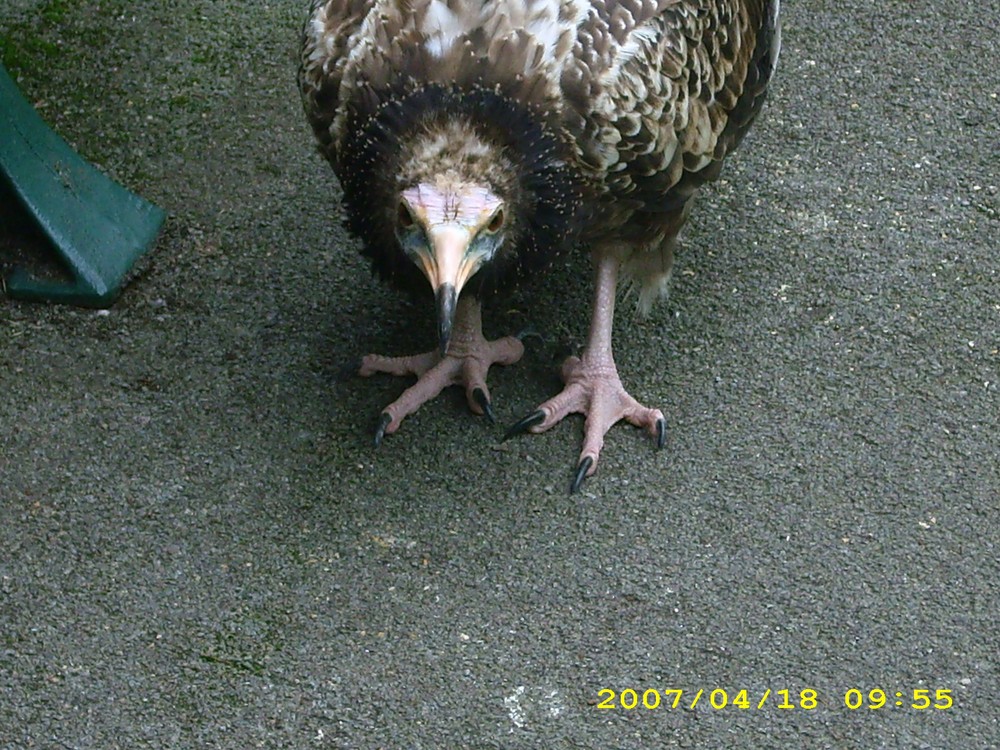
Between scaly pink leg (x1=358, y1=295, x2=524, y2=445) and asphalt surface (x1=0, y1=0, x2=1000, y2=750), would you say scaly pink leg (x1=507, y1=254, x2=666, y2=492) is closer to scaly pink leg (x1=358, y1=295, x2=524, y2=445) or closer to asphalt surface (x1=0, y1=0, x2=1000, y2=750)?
asphalt surface (x1=0, y1=0, x2=1000, y2=750)

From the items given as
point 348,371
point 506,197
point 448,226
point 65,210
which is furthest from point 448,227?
point 65,210

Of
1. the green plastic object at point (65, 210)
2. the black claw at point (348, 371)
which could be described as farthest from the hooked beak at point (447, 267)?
the green plastic object at point (65, 210)

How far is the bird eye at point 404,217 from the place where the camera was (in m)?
3.97

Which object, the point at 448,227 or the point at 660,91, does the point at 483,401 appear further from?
the point at 660,91

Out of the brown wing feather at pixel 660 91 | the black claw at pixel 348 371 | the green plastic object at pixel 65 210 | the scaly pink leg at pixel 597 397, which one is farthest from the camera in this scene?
the green plastic object at pixel 65 210

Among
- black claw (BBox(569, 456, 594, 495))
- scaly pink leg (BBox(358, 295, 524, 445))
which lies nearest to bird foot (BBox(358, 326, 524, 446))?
scaly pink leg (BBox(358, 295, 524, 445))

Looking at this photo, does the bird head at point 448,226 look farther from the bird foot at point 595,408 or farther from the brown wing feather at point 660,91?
the bird foot at point 595,408

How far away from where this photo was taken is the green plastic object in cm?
505

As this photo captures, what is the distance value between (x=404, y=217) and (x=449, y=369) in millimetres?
859

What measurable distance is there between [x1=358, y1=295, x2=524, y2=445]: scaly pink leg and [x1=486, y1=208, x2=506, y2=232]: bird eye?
0.64 metres

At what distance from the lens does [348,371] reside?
487 centimetres

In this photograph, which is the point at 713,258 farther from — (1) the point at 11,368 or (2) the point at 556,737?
(1) the point at 11,368
